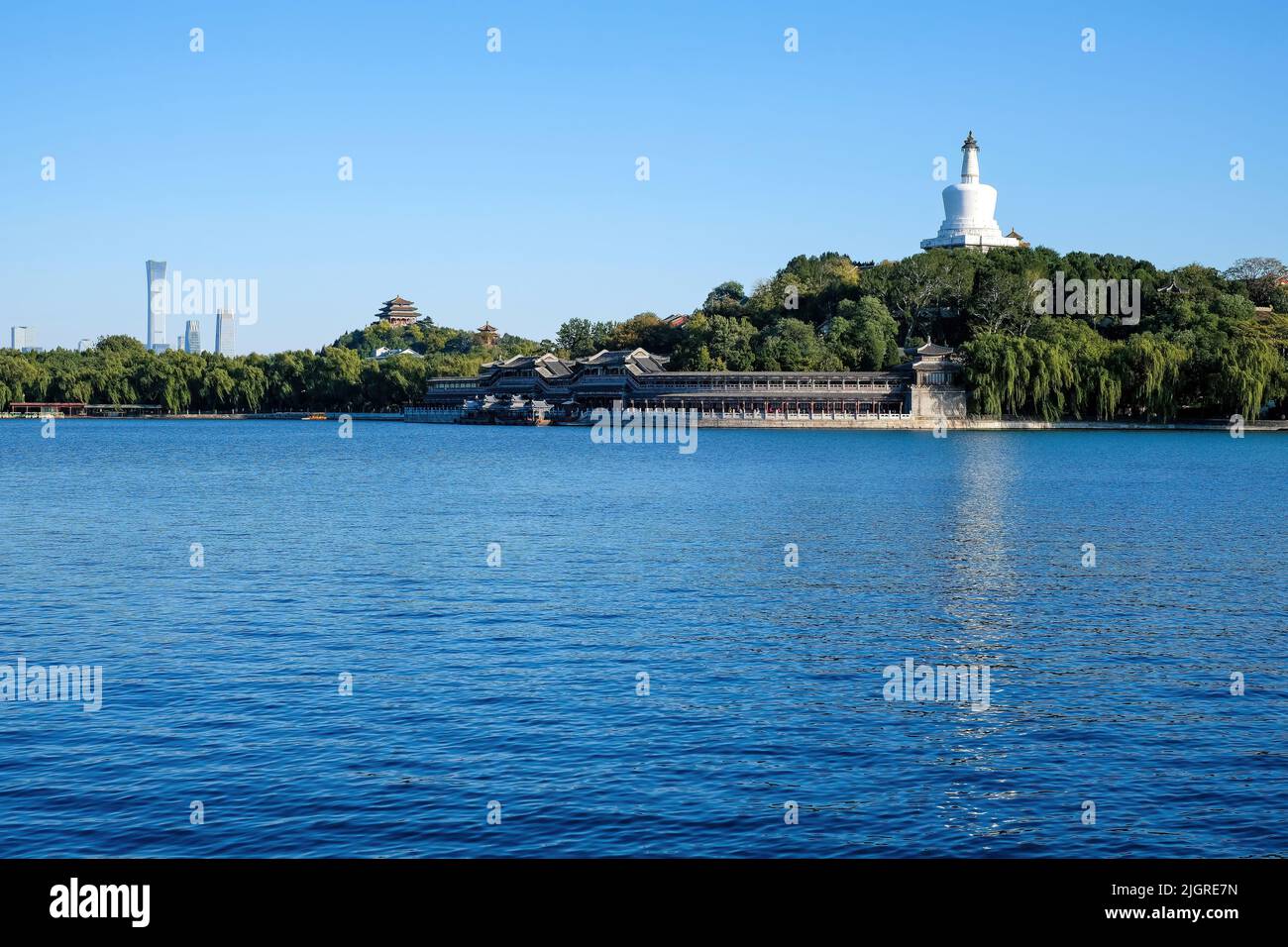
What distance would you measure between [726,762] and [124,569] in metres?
17.6

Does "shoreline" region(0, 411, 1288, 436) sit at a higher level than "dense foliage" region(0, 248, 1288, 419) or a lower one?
lower

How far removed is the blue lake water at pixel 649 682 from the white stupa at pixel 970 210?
103670 millimetres

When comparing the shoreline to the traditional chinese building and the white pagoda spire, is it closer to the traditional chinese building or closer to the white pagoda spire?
the traditional chinese building

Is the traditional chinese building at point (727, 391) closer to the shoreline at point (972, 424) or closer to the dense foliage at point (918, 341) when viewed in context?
the shoreline at point (972, 424)

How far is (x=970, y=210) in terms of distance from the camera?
464 feet

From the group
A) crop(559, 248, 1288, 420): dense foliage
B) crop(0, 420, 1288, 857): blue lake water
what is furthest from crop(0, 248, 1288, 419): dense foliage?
crop(0, 420, 1288, 857): blue lake water

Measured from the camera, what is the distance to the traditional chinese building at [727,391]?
352 ft

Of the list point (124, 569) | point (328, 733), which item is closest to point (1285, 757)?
point (328, 733)

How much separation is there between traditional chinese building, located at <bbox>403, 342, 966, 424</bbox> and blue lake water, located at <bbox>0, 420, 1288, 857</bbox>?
67100mm

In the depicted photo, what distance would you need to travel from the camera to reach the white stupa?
139750 millimetres

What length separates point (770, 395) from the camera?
114438 mm

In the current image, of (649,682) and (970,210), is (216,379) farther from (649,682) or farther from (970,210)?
(649,682)
